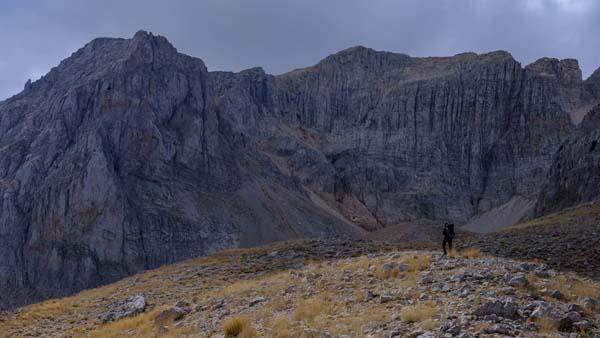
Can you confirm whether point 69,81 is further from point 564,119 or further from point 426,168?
point 564,119

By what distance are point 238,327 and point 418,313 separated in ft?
16.0

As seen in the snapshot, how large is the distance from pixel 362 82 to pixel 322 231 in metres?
66.5

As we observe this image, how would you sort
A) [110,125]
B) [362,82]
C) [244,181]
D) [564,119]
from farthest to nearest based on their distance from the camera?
[362,82] → [564,119] → [244,181] → [110,125]

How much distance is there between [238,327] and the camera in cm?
1590

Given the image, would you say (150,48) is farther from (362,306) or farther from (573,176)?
(362,306)

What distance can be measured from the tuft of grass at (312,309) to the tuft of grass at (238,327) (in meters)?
1.23

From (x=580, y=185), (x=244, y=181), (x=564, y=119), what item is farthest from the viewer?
(x=564, y=119)

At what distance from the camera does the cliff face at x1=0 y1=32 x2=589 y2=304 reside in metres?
81.4

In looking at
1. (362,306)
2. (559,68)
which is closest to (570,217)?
(362,306)

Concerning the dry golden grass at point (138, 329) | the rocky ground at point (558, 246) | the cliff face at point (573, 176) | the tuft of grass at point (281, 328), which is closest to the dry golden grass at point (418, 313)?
the tuft of grass at point (281, 328)

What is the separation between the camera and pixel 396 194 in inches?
5143

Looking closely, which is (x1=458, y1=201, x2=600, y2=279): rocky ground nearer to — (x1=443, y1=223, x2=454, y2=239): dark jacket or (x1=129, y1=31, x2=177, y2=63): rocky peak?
(x1=443, y1=223, x2=454, y2=239): dark jacket

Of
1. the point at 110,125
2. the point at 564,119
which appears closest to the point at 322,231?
the point at 110,125

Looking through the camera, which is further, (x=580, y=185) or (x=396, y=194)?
(x=396, y=194)
